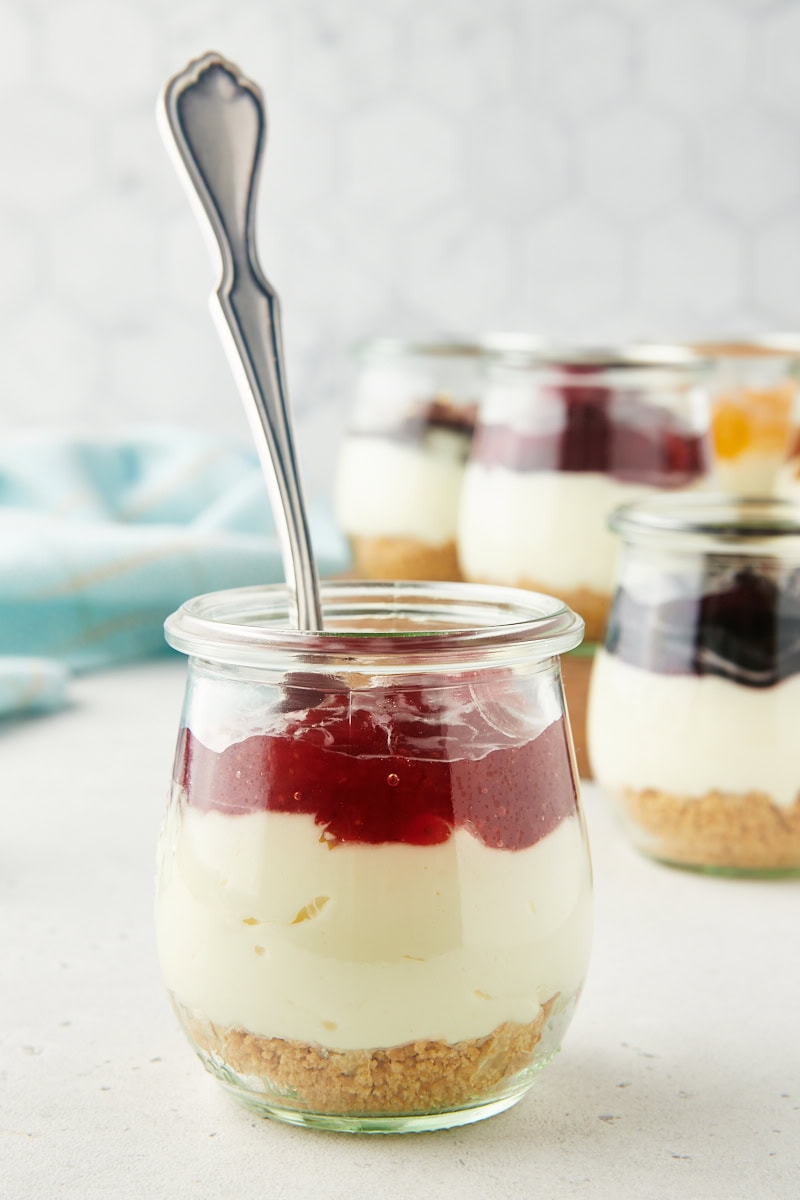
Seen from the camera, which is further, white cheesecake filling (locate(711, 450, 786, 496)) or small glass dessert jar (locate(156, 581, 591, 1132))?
white cheesecake filling (locate(711, 450, 786, 496))

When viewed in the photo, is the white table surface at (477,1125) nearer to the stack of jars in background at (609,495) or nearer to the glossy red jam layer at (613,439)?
the stack of jars in background at (609,495)

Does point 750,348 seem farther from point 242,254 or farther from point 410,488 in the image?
point 242,254

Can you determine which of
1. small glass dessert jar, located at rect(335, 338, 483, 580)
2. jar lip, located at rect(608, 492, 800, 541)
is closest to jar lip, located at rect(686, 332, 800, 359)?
small glass dessert jar, located at rect(335, 338, 483, 580)

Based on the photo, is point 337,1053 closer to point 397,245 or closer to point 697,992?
point 697,992

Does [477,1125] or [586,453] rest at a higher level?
[586,453]

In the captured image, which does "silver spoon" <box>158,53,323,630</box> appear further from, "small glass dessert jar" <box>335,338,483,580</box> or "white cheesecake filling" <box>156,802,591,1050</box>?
"small glass dessert jar" <box>335,338,483,580</box>

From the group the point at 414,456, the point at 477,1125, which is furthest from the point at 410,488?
the point at 477,1125

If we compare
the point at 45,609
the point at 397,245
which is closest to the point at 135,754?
the point at 45,609
